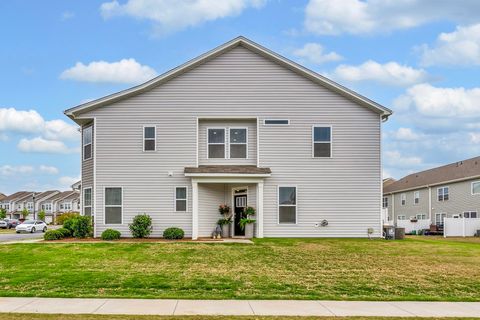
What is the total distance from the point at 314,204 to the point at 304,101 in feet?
15.7

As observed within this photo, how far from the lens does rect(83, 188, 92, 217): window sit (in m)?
24.1

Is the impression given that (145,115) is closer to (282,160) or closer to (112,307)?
(282,160)

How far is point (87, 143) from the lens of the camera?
24.8 metres

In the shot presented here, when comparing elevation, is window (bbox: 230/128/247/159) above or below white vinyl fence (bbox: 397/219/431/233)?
above

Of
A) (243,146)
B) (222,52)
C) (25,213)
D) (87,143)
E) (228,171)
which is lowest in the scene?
(25,213)

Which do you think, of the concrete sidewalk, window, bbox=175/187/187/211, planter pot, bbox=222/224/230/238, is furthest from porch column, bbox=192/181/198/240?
the concrete sidewalk

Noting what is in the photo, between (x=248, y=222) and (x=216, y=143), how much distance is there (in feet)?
13.1

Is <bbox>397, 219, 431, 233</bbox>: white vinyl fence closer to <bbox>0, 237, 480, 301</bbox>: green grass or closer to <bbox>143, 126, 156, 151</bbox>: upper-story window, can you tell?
<bbox>0, 237, 480, 301</bbox>: green grass

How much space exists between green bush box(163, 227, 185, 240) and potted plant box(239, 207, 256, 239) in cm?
279

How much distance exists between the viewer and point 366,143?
78.2ft

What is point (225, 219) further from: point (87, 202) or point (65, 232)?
point (65, 232)

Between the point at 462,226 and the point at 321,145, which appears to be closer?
the point at 321,145

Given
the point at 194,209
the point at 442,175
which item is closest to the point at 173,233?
the point at 194,209

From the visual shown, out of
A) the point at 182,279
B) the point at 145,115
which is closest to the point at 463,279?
the point at 182,279
